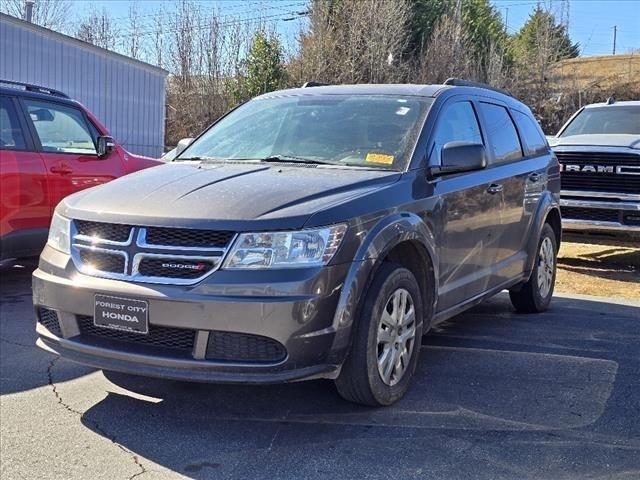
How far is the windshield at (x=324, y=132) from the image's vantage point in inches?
177

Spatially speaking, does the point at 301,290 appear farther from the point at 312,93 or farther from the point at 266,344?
the point at 312,93

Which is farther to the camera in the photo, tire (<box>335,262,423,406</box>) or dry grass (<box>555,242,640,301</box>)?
dry grass (<box>555,242,640,301</box>)

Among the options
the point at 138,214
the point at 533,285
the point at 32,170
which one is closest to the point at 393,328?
the point at 138,214

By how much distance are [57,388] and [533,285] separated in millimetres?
4136

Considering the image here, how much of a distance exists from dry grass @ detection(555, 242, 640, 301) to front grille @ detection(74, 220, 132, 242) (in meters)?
5.89

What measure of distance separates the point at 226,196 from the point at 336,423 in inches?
53.3

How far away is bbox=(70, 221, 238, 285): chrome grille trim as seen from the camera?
341 centimetres

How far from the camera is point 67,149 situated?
7.48 metres

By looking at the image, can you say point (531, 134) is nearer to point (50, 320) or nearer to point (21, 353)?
point (50, 320)

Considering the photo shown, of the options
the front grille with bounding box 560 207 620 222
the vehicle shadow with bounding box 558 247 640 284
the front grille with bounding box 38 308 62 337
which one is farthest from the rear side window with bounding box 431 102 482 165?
the front grille with bounding box 560 207 620 222

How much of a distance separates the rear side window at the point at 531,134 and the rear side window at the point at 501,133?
198 millimetres

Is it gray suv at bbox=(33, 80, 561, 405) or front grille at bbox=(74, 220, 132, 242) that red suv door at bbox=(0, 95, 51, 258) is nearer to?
gray suv at bbox=(33, 80, 561, 405)

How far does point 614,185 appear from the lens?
934 centimetres

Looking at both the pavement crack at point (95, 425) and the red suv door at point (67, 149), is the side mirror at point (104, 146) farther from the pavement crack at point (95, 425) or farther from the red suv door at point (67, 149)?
the pavement crack at point (95, 425)
